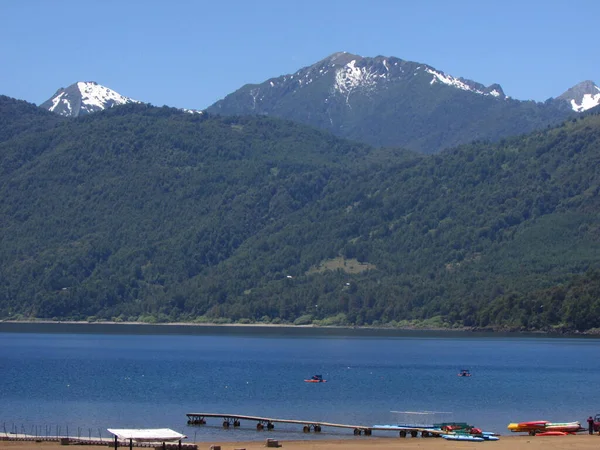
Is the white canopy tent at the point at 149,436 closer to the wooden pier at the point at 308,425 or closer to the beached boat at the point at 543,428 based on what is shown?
the wooden pier at the point at 308,425

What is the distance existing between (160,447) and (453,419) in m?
32.3

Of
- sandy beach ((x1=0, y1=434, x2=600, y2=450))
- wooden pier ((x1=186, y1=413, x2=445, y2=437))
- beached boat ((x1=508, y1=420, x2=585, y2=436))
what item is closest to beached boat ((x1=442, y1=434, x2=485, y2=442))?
sandy beach ((x1=0, y1=434, x2=600, y2=450))

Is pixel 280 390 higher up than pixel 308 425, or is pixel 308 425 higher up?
pixel 280 390

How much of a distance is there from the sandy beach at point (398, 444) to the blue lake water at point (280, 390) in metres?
5.17

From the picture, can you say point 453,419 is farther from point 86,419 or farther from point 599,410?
point 86,419

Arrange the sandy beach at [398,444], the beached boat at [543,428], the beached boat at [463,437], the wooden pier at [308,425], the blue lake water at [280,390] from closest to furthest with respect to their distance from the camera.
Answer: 1. the sandy beach at [398,444]
2. the beached boat at [463,437]
3. the wooden pier at [308,425]
4. the beached boat at [543,428]
5. the blue lake water at [280,390]

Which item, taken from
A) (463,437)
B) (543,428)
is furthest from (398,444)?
(543,428)

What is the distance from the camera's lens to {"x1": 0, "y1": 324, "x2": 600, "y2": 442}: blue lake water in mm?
95625

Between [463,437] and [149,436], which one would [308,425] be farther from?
[149,436]

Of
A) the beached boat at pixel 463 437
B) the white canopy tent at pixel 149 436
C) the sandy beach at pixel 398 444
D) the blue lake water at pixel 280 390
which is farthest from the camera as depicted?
the blue lake water at pixel 280 390

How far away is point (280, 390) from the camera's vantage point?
407 ft

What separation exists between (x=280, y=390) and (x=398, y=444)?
152ft

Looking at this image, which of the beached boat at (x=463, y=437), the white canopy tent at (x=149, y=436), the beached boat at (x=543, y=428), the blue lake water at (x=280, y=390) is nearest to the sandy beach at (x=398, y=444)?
the beached boat at (x=463, y=437)

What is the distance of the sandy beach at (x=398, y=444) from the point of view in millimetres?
75375
